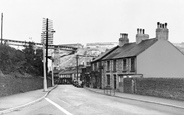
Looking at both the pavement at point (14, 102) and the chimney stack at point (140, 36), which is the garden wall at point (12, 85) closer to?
the pavement at point (14, 102)

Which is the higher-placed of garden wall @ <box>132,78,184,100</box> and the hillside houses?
the hillside houses

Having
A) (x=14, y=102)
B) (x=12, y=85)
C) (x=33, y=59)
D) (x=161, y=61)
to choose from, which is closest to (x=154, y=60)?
(x=161, y=61)

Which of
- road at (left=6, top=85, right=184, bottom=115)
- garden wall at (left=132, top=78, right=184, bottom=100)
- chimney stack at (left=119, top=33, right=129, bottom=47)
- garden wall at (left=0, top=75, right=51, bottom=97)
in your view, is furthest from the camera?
chimney stack at (left=119, top=33, right=129, bottom=47)

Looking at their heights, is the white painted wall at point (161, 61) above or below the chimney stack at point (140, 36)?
below

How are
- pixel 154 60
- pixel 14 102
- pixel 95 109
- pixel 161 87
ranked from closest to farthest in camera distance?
pixel 95 109 < pixel 14 102 < pixel 161 87 < pixel 154 60

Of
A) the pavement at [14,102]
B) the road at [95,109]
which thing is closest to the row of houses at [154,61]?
the pavement at [14,102]

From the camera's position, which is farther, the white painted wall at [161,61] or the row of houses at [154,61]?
the white painted wall at [161,61]

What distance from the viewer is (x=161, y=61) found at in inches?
1496

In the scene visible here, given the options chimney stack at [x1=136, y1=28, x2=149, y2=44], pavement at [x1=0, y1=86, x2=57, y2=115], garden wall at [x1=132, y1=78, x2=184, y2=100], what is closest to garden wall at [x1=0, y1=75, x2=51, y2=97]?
pavement at [x1=0, y1=86, x2=57, y2=115]

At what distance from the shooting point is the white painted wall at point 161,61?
3691 centimetres

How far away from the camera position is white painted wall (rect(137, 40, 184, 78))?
121ft

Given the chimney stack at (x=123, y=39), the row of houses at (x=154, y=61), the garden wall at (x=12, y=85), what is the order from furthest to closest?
the chimney stack at (x=123, y=39), the row of houses at (x=154, y=61), the garden wall at (x=12, y=85)

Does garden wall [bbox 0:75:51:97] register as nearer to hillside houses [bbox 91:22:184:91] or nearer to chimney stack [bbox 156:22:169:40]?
hillside houses [bbox 91:22:184:91]

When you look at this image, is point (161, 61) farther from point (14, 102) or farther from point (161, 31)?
point (14, 102)
